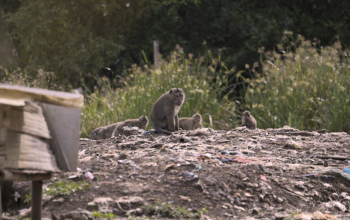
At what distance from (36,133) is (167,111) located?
5433 millimetres

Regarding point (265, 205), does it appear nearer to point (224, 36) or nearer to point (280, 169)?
point (280, 169)

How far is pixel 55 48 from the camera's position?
75.7 ft

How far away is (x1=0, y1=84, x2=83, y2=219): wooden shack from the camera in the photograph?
4020mm

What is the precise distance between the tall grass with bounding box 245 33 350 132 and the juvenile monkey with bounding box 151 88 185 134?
10.3 feet

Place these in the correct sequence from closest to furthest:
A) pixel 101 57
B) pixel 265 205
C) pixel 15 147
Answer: pixel 15 147 < pixel 265 205 < pixel 101 57

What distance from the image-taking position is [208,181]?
18.7ft

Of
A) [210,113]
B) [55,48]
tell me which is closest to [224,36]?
[55,48]

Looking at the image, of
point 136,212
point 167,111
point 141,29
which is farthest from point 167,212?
point 141,29

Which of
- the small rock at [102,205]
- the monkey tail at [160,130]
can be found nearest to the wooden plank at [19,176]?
the small rock at [102,205]

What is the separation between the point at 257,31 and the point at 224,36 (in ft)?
7.22

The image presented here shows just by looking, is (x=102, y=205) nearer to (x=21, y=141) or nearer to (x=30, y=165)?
(x=30, y=165)

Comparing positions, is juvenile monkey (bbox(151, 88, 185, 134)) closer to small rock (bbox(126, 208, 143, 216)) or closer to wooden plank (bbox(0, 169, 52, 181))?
small rock (bbox(126, 208, 143, 216))

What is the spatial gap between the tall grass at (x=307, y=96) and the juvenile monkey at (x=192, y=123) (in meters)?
2.35

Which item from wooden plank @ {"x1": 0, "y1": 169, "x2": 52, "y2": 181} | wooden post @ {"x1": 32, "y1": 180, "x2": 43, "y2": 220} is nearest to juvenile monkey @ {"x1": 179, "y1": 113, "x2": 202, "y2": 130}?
wooden post @ {"x1": 32, "y1": 180, "x2": 43, "y2": 220}
